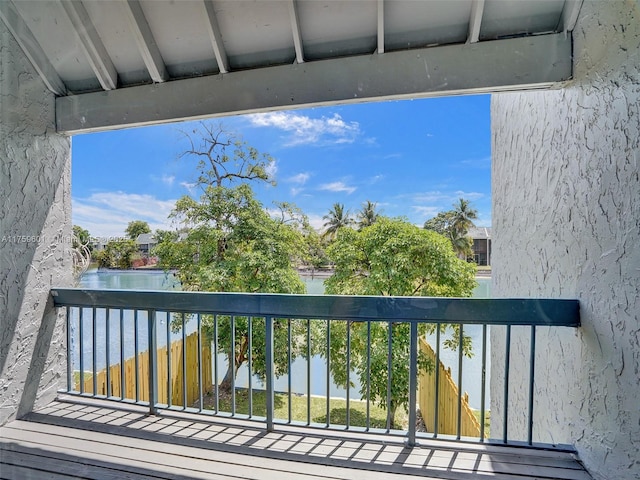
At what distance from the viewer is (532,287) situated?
2.29 metres

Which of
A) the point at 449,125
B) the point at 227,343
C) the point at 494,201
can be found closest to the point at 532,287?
the point at 494,201

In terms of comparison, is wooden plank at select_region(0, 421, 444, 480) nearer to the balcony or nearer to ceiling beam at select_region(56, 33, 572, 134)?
the balcony

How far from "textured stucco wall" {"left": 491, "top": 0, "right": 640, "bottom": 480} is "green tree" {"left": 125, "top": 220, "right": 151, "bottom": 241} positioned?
4999 millimetres

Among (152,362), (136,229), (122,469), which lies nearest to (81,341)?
(152,362)

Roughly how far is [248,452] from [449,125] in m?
8.00

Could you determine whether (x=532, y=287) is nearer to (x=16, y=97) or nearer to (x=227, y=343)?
(x=16, y=97)

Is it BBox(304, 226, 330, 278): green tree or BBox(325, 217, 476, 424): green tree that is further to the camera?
BBox(304, 226, 330, 278): green tree

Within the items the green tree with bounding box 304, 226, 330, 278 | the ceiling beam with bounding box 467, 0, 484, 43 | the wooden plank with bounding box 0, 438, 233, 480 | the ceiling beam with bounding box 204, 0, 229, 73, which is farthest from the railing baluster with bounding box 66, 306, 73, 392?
the green tree with bounding box 304, 226, 330, 278

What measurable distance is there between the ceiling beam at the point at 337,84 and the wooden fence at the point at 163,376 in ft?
8.73

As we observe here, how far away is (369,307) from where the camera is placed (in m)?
1.80

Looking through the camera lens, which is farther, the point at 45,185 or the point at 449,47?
the point at 45,185

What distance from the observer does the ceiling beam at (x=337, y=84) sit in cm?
168

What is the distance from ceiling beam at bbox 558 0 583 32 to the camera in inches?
62.1

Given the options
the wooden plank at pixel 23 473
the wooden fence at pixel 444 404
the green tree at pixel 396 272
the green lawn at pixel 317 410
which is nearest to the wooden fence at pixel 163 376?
the green lawn at pixel 317 410
